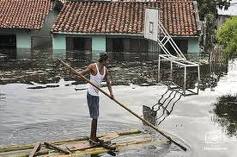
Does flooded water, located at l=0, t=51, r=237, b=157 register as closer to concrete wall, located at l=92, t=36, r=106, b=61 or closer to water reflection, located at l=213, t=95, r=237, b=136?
water reflection, located at l=213, t=95, r=237, b=136

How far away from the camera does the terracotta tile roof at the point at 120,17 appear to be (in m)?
27.3

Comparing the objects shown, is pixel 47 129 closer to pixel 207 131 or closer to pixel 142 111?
pixel 142 111

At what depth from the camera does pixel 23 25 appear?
28.8 metres

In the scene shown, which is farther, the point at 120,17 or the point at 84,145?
the point at 120,17

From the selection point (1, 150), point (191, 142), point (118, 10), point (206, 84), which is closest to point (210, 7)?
point (118, 10)

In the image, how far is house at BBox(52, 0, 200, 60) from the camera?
27.2m

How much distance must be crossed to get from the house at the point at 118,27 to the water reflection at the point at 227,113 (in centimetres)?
1027

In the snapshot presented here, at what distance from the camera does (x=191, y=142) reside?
11.8m

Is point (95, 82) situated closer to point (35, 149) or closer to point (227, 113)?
point (35, 149)

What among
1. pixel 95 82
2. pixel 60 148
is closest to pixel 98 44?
pixel 95 82

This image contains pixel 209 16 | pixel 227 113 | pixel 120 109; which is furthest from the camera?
pixel 209 16

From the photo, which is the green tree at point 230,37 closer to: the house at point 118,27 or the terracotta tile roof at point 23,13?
the house at point 118,27

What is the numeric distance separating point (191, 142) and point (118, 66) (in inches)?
460

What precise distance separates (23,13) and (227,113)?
18642 mm
